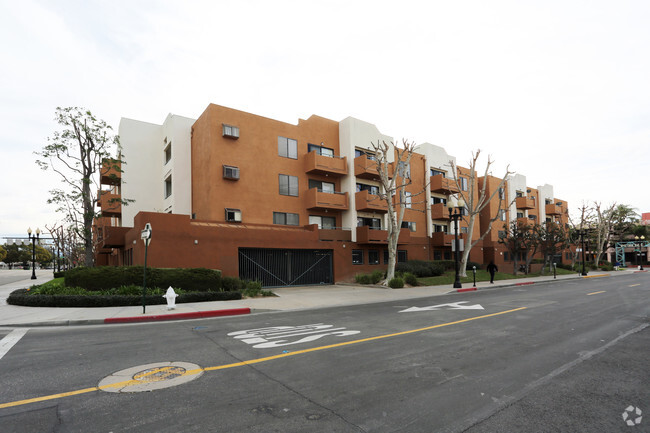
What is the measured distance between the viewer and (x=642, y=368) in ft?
19.0

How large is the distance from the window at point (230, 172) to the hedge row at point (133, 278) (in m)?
9.43

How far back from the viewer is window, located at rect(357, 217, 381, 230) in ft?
101

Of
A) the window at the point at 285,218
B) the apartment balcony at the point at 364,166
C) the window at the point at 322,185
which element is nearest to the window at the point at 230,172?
the window at the point at 285,218

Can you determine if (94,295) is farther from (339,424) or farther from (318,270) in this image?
(318,270)

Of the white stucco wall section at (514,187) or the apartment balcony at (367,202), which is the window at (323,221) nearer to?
the apartment balcony at (367,202)

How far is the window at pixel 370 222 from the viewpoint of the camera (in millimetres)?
30725

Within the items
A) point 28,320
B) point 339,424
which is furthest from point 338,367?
point 28,320

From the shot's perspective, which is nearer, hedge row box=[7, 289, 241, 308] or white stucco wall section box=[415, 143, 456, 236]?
hedge row box=[7, 289, 241, 308]

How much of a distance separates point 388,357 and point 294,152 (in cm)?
2375

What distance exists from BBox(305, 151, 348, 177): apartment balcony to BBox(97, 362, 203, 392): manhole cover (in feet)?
75.6

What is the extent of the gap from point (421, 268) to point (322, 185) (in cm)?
1102

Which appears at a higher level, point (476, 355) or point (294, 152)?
point (294, 152)

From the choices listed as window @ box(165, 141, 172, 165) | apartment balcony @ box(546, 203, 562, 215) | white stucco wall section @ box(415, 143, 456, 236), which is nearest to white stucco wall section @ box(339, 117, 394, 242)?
white stucco wall section @ box(415, 143, 456, 236)

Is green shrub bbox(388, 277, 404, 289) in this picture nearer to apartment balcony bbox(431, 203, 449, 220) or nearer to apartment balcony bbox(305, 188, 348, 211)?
apartment balcony bbox(305, 188, 348, 211)
